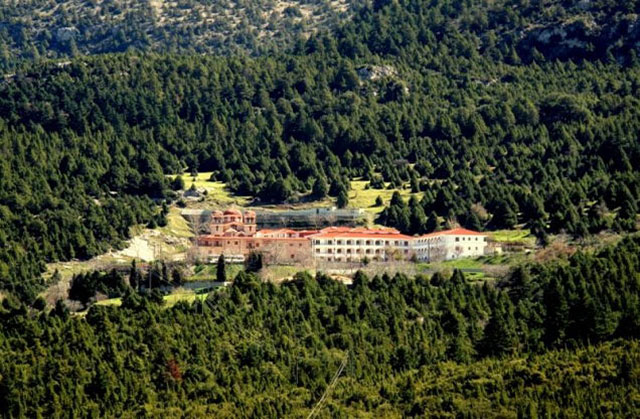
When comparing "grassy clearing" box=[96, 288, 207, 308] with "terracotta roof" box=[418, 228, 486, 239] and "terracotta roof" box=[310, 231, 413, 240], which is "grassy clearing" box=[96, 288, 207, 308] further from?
"terracotta roof" box=[418, 228, 486, 239]

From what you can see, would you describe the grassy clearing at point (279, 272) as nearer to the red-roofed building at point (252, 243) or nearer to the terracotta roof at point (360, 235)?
the red-roofed building at point (252, 243)

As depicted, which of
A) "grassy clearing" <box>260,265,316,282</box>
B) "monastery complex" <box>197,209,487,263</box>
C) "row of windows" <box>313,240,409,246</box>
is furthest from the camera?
"row of windows" <box>313,240,409,246</box>

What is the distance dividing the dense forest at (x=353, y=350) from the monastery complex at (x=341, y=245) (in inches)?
557

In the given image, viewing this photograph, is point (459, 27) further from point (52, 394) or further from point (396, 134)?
point (52, 394)

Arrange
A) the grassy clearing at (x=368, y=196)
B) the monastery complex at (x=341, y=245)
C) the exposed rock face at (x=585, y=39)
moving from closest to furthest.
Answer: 1. the monastery complex at (x=341, y=245)
2. the grassy clearing at (x=368, y=196)
3. the exposed rock face at (x=585, y=39)

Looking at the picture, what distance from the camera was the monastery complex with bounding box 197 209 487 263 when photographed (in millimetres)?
115312

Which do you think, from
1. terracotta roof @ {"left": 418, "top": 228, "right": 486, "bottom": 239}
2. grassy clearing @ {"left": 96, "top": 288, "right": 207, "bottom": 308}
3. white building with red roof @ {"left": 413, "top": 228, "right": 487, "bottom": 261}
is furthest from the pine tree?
terracotta roof @ {"left": 418, "top": 228, "right": 486, "bottom": 239}

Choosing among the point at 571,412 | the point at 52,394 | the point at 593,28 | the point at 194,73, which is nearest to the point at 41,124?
the point at 194,73

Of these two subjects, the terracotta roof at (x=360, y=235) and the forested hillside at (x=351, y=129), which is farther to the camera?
the forested hillside at (x=351, y=129)

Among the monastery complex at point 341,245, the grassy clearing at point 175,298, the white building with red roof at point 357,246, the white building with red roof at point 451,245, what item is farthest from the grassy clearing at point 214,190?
the grassy clearing at point 175,298

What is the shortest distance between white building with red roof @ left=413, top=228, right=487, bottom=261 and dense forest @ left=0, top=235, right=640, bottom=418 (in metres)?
13.4

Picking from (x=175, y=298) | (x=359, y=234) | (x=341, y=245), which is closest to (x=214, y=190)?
A: (x=359, y=234)

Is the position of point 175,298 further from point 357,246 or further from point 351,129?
point 351,129

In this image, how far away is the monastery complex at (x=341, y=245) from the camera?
115 m
